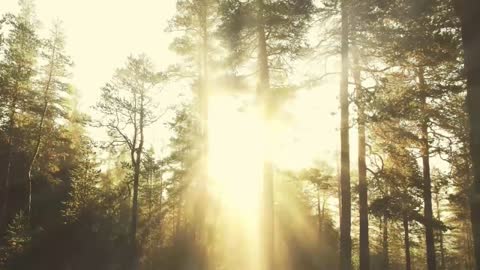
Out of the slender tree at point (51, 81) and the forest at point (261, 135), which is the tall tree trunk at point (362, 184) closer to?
the forest at point (261, 135)

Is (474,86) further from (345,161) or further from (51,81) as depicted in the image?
(51,81)

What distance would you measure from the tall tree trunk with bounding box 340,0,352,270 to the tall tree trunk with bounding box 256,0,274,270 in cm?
243

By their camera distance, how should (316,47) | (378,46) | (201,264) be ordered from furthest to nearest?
(201,264) → (316,47) → (378,46)

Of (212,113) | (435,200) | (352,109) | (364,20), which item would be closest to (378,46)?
(364,20)

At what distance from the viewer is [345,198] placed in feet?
44.3

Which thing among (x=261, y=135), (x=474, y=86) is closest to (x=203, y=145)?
(x=261, y=135)

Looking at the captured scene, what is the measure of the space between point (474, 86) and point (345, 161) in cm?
733

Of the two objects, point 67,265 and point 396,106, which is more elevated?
point 396,106

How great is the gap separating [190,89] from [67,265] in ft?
46.0

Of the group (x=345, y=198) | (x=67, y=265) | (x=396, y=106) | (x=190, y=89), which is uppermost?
(x=190, y=89)

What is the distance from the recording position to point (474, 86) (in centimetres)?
643

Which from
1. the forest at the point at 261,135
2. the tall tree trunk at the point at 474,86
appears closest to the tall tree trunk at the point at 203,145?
the forest at the point at 261,135

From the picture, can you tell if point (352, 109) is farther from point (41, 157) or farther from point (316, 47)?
point (41, 157)

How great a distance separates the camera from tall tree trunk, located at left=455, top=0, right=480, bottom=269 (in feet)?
20.3
